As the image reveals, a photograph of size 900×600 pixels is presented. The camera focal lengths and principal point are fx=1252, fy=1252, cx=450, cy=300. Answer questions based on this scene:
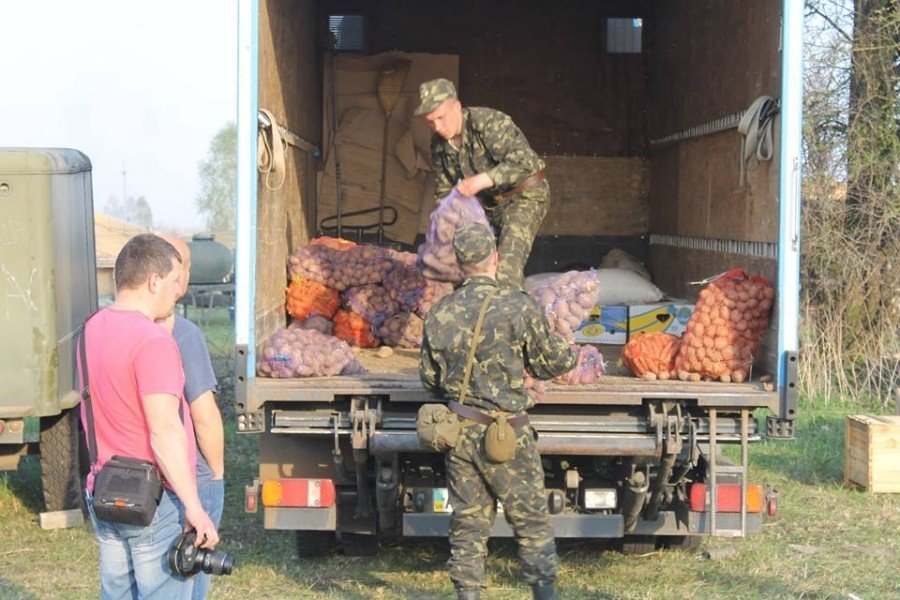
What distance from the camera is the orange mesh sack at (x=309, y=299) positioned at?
738 cm

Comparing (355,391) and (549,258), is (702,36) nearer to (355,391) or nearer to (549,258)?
(549,258)

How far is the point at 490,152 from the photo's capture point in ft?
21.9

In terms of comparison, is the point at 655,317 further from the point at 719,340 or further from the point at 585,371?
the point at 585,371

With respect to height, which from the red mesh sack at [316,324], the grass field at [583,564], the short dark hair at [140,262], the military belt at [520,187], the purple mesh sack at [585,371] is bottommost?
the grass field at [583,564]

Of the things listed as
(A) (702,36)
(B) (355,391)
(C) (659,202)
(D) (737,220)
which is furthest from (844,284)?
(B) (355,391)

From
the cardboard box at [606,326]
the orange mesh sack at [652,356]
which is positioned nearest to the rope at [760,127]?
the orange mesh sack at [652,356]

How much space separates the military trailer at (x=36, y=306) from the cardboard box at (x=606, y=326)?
3.07 meters

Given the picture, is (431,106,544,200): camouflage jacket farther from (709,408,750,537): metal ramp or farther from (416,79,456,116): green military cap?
(709,408,750,537): metal ramp

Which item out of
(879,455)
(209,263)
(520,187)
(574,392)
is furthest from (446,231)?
(209,263)

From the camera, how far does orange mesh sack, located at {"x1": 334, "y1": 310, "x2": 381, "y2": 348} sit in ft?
24.6

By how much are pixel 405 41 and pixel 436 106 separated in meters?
3.16

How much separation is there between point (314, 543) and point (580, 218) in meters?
3.91

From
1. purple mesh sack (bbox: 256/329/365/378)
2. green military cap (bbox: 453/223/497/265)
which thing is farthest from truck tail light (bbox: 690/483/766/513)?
purple mesh sack (bbox: 256/329/365/378)

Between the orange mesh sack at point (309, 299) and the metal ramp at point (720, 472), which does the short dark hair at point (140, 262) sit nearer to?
the metal ramp at point (720, 472)
